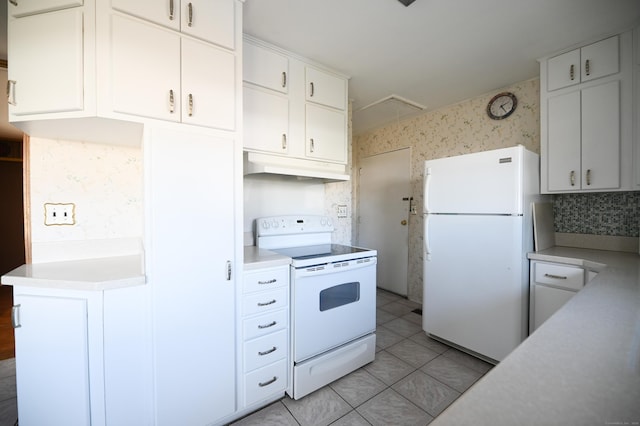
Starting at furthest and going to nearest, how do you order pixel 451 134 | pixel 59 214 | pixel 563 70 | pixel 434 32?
pixel 451 134 < pixel 563 70 < pixel 434 32 < pixel 59 214

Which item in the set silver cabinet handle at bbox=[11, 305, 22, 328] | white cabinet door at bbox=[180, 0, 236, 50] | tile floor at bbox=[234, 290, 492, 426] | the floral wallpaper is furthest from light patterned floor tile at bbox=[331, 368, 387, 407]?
white cabinet door at bbox=[180, 0, 236, 50]

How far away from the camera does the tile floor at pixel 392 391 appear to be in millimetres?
1576

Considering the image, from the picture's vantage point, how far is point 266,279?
163 centimetres

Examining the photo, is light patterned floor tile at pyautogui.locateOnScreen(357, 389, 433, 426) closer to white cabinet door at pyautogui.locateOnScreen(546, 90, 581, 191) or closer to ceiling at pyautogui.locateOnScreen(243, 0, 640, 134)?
white cabinet door at pyautogui.locateOnScreen(546, 90, 581, 191)

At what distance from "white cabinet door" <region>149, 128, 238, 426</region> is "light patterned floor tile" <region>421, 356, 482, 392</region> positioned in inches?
59.1

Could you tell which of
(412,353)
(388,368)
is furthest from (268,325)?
(412,353)

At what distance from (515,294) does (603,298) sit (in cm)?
108

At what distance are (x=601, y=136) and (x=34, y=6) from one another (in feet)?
11.4

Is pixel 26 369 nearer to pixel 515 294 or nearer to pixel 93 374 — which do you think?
pixel 93 374

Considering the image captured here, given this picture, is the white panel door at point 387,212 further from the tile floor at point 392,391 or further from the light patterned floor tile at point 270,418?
the light patterned floor tile at point 270,418

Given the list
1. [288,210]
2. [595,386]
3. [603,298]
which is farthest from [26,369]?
[603,298]

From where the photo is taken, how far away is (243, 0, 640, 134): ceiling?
1.57 m

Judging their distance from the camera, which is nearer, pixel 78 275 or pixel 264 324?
pixel 78 275

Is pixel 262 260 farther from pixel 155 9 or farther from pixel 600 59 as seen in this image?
pixel 600 59
